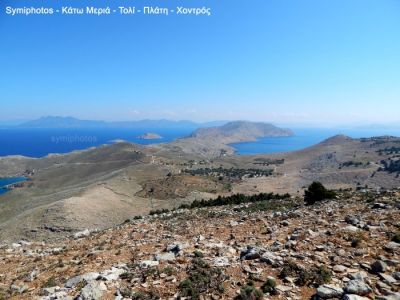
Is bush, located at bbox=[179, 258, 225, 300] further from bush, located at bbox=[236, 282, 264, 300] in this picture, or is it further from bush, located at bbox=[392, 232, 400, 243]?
bush, located at bbox=[392, 232, 400, 243]

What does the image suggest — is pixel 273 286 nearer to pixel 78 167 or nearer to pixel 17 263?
pixel 17 263

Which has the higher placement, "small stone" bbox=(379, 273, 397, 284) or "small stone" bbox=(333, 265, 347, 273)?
"small stone" bbox=(379, 273, 397, 284)

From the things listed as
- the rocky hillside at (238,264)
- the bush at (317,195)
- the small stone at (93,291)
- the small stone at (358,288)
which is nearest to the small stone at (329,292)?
the rocky hillside at (238,264)

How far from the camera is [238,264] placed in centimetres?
1138

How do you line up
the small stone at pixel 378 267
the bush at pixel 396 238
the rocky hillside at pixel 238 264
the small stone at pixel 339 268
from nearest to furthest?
the rocky hillside at pixel 238 264, the small stone at pixel 378 267, the small stone at pixel 339 268, the bush at pixel 396 238

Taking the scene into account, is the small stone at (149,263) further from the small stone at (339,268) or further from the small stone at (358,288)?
the small stone at (358,288)

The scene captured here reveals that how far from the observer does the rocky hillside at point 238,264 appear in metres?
9.66

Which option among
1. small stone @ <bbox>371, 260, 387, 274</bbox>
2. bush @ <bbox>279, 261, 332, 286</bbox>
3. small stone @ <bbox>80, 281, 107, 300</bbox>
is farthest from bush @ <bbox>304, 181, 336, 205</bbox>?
small stone @ <bbox>80, 281, 107, 300</bbox>

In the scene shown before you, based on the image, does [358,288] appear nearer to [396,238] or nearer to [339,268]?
[339,268]

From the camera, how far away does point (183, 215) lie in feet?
85.1

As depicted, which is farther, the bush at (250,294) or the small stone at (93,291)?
the small stone at (93,291)

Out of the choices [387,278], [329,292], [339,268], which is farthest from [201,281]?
[387,278]

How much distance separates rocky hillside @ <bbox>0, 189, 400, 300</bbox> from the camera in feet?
31.7

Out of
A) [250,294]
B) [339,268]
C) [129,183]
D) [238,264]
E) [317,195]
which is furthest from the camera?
[129,183]
